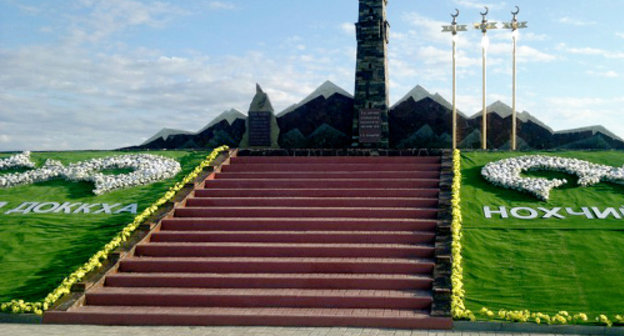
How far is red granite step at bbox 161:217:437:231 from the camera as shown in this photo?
1216cm

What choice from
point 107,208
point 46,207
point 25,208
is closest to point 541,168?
point 107,208

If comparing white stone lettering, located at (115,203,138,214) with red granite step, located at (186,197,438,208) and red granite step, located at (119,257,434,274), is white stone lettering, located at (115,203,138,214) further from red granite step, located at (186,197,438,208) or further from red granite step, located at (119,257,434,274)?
red granite step, located at (119,257,434,274)

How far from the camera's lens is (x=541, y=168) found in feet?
49.3

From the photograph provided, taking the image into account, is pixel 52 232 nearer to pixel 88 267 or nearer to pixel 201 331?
pixel 88 267

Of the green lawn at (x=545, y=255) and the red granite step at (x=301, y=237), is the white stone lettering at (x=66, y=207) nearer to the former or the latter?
the red granite step at (x=301, y=237)

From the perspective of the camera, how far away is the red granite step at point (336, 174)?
1473 centimetres

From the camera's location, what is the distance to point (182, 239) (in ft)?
40.3

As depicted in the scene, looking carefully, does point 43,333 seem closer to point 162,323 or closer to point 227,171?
point 162,323

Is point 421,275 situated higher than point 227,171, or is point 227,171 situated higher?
point 227,171

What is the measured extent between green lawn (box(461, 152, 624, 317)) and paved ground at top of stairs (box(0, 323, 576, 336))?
1.18 metres

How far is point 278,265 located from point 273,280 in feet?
1.58

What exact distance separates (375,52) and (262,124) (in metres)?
4.66

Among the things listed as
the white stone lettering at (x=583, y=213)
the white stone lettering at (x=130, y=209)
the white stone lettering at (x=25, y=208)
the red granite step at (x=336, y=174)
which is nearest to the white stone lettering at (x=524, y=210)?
the white stone lettering at (x=583, y=213)

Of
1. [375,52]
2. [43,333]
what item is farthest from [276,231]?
[375,52]
